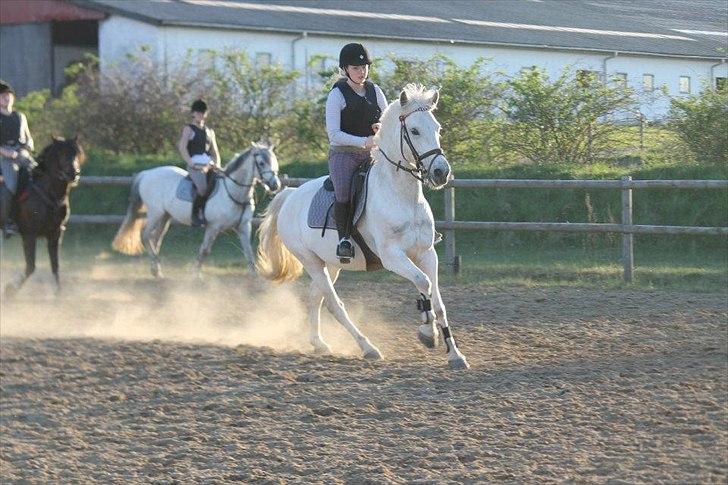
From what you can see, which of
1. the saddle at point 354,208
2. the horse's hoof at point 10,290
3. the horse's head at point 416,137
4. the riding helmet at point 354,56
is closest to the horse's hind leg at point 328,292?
the saddle at point 354,208

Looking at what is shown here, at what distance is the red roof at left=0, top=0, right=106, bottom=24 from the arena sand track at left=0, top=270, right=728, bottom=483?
822 inches

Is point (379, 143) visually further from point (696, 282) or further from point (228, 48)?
point (228, 48)

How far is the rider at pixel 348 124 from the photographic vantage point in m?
9.11

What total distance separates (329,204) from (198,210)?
23.4 ft

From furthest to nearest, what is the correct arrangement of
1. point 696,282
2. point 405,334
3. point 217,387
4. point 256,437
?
1. point 696,282
2. point 405,334
3. point 217,387
4. point 256,437

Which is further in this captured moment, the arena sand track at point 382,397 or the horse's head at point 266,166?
the horse's head at point 266,166

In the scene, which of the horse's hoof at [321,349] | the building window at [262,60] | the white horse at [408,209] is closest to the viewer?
the white horse at [408,209]

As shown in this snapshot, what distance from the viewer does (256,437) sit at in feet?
23.2

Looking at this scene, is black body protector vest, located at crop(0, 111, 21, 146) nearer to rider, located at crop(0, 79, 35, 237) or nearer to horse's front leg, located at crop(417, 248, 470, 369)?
rider, located at crop(0, 79, 35, 237)

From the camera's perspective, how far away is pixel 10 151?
14406 millimetres

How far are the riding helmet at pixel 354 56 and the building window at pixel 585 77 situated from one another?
22.0 ft

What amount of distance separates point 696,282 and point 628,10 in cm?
507

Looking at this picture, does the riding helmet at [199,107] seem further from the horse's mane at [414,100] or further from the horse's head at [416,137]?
the horse's mane at [414,100]

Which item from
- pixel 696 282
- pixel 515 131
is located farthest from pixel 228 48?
pixel 696 282
